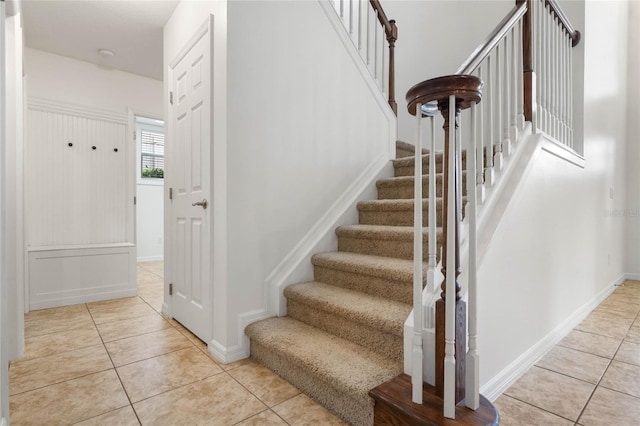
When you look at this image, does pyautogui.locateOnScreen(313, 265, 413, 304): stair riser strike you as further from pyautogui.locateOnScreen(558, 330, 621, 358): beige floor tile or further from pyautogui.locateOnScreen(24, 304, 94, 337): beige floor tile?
pyautogui.locateOnScreen(24, 304, 94, 337): beige floor tile

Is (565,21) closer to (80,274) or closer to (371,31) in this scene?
(371,31)

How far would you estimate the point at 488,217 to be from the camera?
155 cm

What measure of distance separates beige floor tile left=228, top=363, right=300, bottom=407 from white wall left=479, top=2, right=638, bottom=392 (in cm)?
88

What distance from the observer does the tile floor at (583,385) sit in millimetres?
1352

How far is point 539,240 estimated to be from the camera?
188cm

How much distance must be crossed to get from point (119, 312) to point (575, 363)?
3310mm

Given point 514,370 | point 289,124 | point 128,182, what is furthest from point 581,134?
point 128,182

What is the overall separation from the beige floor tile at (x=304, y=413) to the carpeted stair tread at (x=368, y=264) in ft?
2.31

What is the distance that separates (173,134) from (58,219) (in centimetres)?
167

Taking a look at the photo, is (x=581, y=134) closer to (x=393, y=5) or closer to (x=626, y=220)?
(x=626, y=220)

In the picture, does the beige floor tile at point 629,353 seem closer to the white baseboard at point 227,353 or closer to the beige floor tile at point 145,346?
A: the white baseboard at point 227,353

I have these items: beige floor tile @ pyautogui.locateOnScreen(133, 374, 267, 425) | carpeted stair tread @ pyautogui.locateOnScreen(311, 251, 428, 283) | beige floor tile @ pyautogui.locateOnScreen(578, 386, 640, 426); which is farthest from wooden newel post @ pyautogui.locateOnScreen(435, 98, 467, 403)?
beige floor tile @ pyautogui.locateOnScreen(133, 374, 267, 425)

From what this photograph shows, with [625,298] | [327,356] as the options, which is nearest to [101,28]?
[327,356]

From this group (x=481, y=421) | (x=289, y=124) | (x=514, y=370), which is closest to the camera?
(x=481, y=421)
